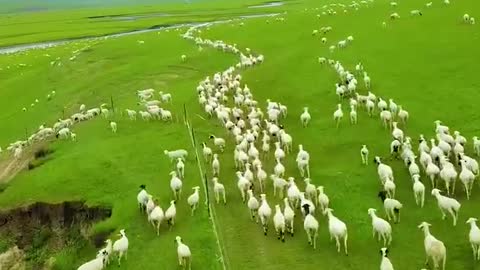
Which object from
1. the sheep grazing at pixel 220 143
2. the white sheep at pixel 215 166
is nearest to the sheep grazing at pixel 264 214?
the white sheep at pixel 215 166

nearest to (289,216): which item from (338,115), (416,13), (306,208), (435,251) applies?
(306,208)

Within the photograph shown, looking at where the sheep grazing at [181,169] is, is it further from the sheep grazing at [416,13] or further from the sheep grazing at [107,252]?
the sheep grazing at [416,13]

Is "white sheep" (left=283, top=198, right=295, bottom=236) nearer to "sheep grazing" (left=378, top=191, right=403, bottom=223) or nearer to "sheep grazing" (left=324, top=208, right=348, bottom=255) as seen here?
"sheep grazing" (left=324, top=208, right=348, bottom=255)

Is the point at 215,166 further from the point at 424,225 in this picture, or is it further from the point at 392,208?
the point at 424,225

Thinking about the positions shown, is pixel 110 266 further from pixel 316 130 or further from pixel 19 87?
pixel 19 87

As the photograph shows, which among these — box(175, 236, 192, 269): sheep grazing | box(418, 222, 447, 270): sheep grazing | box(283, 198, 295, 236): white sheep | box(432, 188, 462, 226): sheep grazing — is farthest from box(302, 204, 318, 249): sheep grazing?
box(432, 188, 462, 226): sheep grazing

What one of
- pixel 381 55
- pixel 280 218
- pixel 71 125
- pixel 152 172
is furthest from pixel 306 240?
pixel 381 55
